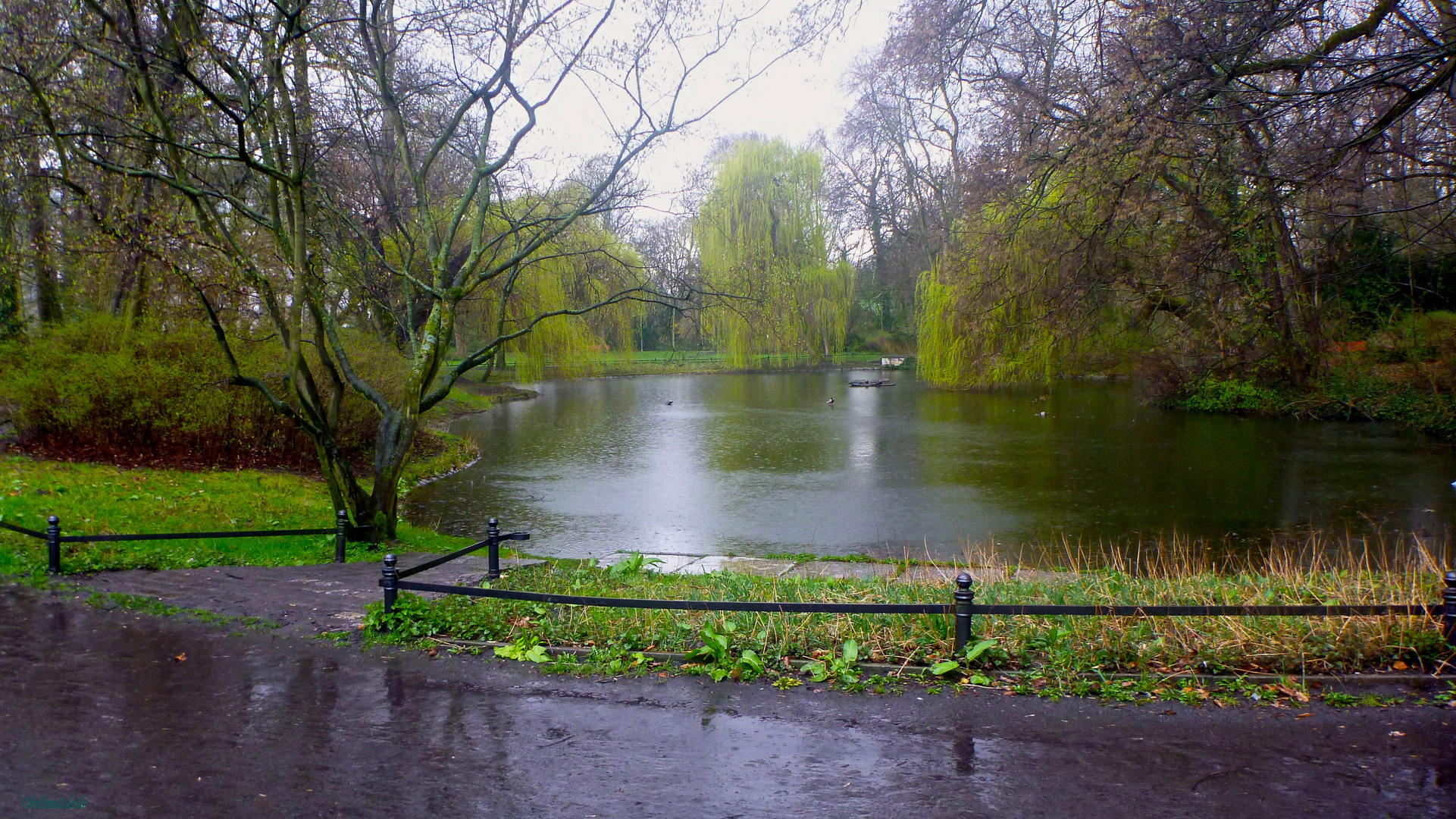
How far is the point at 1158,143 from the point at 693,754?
355 inches

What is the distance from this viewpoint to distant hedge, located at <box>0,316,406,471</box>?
13.9m

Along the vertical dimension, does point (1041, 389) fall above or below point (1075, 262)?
below

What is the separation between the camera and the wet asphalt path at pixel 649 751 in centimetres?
361

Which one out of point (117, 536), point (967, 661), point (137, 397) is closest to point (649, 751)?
point (967, 661)

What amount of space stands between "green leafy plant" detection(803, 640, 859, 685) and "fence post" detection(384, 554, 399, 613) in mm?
2838

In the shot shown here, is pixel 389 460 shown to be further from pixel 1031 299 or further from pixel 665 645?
pixel 1031 299

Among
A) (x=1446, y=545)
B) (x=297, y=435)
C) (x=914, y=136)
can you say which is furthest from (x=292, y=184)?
(x=914, y=136)

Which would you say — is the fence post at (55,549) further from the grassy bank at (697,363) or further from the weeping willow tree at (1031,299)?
the grassy bank at (697,363)

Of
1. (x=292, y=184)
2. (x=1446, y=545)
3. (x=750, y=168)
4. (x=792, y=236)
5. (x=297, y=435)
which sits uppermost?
(x=750, y=168)

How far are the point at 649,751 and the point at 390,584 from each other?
2.63 meters

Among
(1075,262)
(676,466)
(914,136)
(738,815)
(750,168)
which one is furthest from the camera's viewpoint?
(750,168)

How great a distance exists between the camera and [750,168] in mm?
44062

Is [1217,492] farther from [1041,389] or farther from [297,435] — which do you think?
[1041,389]

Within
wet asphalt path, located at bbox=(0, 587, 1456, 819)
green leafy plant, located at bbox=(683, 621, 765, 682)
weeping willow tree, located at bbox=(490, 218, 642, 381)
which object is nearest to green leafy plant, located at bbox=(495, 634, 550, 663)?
wet asphalt path, located at bbox=(0, 587, 1456, 819)
